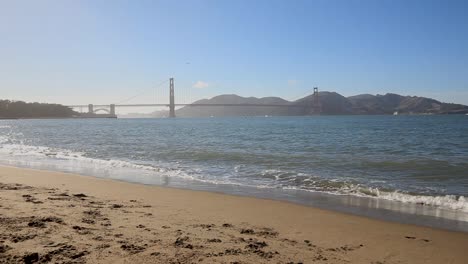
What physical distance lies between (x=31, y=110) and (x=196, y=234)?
12912cm

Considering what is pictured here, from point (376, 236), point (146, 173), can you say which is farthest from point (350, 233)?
point (146, 173)

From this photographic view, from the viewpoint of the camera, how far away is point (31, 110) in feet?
385

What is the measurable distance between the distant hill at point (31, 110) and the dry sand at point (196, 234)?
12125 cm

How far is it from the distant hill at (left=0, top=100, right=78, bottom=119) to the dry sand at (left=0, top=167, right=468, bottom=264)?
121 m

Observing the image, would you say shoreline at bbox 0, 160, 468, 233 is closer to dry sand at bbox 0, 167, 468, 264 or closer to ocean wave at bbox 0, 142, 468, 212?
ocean wave at bbox 0, 142, 468, 212

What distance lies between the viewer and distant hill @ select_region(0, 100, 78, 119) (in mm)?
110750

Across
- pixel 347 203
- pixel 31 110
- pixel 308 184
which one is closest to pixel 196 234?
pixel 347 203

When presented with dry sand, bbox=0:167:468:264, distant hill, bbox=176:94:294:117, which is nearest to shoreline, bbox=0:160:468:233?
dry sand, bbox=0:167:468:264

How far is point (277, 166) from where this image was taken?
11516 millimetres

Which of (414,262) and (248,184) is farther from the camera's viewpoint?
(248,184)

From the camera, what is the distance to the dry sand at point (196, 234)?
10.9 feet

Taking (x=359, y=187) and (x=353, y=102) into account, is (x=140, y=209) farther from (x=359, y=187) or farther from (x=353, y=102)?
(x=353, y=102)

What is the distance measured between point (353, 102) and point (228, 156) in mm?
128751

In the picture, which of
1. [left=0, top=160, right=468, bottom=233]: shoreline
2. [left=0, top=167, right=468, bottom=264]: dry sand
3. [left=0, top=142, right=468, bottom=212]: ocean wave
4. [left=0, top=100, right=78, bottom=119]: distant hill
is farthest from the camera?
[left=0, top=100, right=78, bottom=119]: distant hill
